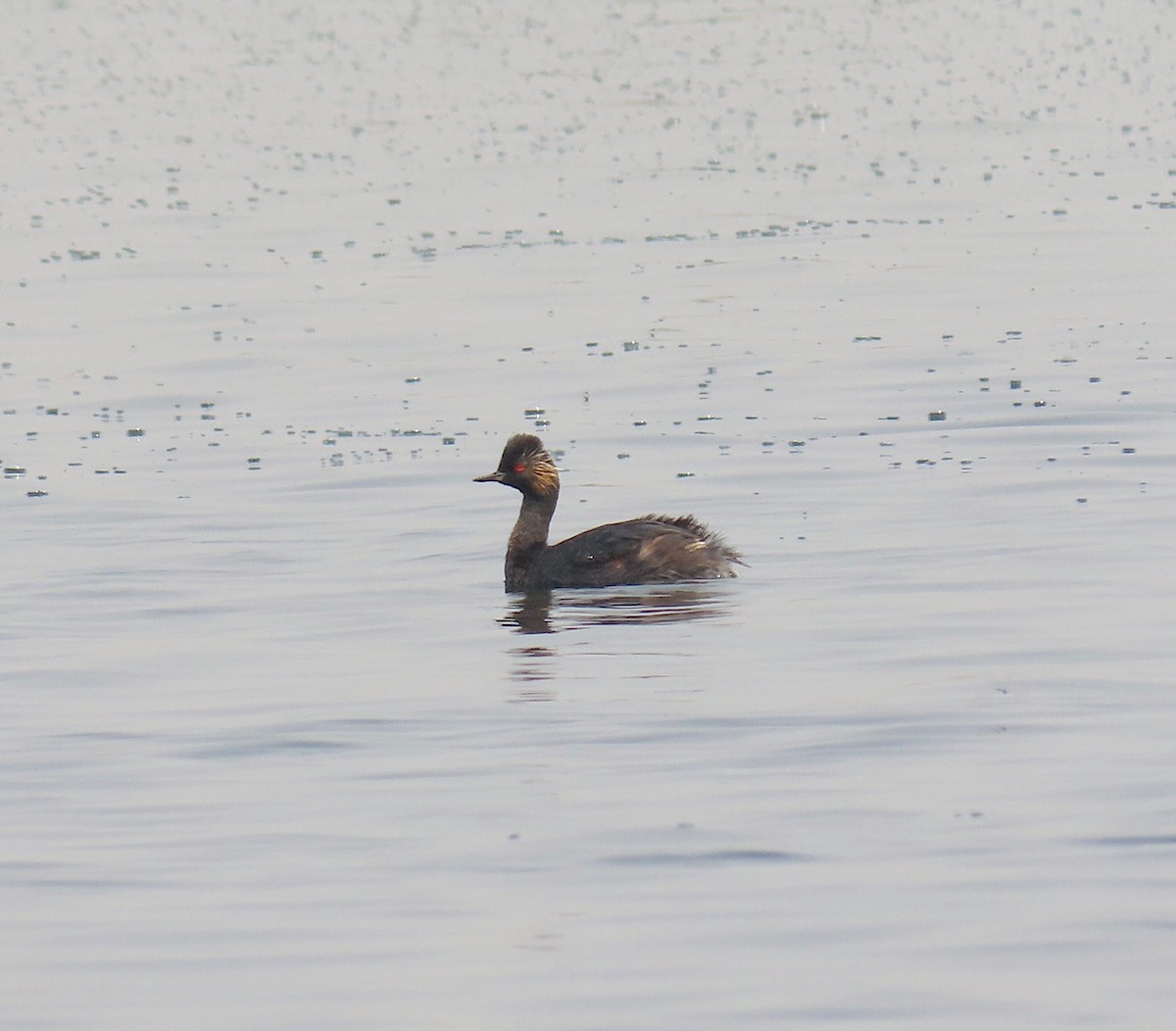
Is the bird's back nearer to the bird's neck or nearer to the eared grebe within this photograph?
the eared grebe

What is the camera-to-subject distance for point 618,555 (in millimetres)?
14773

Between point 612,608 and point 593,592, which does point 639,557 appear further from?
point 612,608

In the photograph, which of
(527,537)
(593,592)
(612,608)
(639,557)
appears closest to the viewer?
(612,608)

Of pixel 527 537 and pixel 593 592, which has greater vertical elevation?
pixel 527 537

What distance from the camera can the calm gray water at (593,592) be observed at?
777 centimetres

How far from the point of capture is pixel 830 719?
10.6 m

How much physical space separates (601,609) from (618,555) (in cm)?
52

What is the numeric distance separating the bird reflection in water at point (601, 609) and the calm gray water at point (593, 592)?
0.15ft

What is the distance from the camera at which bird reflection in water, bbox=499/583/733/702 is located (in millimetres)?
13555

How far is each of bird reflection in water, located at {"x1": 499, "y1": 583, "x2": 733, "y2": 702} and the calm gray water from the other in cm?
5


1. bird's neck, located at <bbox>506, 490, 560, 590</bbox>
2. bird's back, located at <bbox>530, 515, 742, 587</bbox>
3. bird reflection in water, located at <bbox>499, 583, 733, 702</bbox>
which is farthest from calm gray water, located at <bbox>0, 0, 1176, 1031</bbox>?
bird's neck, located at <bbox>506, 490, 560, 590</bbox>

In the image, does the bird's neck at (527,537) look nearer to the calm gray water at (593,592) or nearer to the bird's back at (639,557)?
the bird's back at (639,557)

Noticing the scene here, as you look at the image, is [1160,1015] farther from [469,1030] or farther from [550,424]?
[550,424]

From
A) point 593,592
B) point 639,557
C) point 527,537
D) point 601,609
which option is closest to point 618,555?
point 639,557
